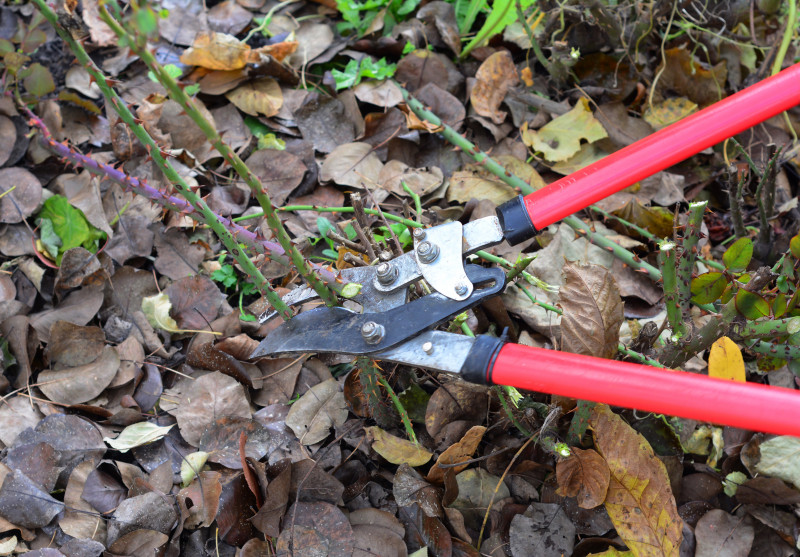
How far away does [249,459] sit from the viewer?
5.42ft

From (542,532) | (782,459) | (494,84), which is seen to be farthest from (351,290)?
(494,84)

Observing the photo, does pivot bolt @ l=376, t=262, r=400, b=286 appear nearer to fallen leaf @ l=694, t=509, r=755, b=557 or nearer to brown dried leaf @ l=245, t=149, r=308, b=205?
brown dried leaf @ l=245, t=149, r=308, b=205

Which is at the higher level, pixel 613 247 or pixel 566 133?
pixel 566 133

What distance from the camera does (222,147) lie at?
1.07 meters

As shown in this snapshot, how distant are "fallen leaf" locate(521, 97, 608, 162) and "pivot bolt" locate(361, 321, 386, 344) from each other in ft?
3.95

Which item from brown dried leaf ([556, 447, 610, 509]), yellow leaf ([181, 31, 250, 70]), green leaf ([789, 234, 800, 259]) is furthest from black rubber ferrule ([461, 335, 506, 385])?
yellow leaf ([181, 31, 250, 70])

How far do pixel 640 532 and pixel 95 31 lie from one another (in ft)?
8.39

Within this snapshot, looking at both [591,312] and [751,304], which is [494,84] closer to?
[591,312]

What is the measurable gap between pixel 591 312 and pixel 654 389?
0.42 metres

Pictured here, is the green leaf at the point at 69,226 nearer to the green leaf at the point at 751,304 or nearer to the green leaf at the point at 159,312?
the green leaf at the point at 159,312

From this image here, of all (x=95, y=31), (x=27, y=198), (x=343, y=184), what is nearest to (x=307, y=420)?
(x=343, y=184)

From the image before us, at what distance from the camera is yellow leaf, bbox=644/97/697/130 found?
92.7 inches

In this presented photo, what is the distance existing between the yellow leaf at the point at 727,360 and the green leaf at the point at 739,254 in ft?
0.65

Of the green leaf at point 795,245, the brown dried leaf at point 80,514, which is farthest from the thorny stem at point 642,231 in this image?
the brown dried leaf at point 80,514
